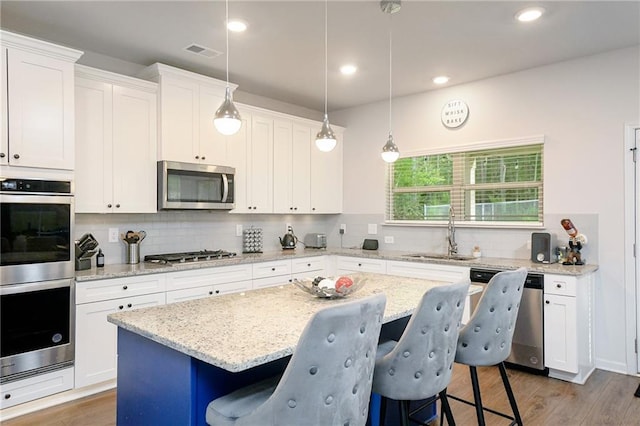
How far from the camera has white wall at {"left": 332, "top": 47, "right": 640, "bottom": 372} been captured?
350 centimetres

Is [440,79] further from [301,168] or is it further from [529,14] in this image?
[301,168]

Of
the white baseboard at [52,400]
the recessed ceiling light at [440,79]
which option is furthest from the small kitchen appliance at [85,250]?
the recessed ceiling light at [440,79]

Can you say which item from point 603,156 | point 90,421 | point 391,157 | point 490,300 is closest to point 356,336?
point 490,300

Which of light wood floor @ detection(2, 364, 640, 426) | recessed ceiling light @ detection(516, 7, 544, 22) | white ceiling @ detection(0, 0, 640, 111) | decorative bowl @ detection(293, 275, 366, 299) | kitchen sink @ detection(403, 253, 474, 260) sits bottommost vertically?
light wood floor @ detection(2, 364, 640, 426)

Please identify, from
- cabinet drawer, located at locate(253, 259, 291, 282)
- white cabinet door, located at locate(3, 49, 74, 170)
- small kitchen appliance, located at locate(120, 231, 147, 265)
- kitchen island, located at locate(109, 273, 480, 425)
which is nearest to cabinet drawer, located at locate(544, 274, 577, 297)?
kitchen island, located at locate(109, 273, 480, 425)

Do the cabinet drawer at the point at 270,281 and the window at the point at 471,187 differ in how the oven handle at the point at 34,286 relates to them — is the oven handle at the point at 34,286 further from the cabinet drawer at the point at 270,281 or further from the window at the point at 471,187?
the window at the point at 471,187

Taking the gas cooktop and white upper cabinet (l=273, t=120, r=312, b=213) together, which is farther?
white upper cabinet (l=273, t=120, r=312, b=213)

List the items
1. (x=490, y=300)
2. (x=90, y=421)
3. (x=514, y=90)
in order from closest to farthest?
(x=490, y=300) → (x=90, y=421) → (x=514, y=90)

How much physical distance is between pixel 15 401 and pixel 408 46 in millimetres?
3763

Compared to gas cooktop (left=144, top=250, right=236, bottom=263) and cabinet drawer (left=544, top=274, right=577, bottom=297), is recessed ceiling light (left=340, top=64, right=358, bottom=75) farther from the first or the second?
cabinet drawer (left=544, top=274, right=577, bottom=297)

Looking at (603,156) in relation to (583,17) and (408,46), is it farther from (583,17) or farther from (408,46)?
(408,46)

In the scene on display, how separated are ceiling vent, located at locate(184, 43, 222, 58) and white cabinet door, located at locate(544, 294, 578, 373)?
3.36 metres

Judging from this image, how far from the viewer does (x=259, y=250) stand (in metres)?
4.76

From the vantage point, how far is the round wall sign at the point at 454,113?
4.39 metres
